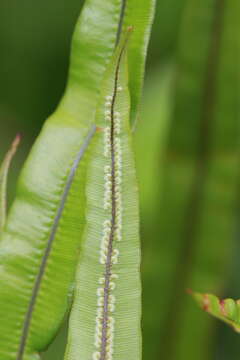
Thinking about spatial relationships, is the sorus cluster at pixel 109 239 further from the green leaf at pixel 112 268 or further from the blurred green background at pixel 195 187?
the blurred green background at pixel 195 187

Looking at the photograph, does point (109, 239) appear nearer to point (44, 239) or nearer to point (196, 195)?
point (44, 239)

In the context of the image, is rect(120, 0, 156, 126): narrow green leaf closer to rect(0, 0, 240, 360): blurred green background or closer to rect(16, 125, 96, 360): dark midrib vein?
rect(16, 125, 96, 360): dark midrib vein

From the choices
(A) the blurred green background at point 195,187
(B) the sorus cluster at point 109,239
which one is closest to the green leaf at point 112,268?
(B) the sorus cluster at point 109,239

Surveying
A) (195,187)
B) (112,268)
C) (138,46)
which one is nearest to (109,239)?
(112,268)

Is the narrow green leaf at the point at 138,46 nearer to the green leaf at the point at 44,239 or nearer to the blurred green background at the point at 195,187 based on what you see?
the green leaf at the point at 44,239

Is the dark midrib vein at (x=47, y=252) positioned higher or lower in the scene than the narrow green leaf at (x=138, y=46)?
lower

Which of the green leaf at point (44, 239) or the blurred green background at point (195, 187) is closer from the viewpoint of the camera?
the green leaf at point (44, 239)
